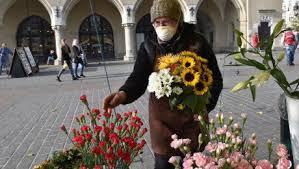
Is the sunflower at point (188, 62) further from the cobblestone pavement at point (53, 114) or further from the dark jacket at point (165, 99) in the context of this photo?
→ the cobblestone pavement at point (53, 114)

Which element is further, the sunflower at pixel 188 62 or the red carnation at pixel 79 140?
the red carnation at pixel 79 140

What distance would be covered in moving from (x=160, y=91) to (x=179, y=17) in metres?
0.58

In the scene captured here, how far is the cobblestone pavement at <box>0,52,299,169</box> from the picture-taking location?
514 centimetres

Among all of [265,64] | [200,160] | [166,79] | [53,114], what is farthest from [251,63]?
[53,114]

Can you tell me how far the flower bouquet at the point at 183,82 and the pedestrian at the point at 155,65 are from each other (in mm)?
171

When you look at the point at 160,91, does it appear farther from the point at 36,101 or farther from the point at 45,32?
the point at 45,32

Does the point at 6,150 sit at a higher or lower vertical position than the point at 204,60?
lower

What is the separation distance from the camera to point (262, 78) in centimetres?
183

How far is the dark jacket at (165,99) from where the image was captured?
247 cm

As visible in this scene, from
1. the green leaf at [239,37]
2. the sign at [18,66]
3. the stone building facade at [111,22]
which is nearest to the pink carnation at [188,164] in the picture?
the green leaf at [239,37]

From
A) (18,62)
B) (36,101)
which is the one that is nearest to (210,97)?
(36,101)

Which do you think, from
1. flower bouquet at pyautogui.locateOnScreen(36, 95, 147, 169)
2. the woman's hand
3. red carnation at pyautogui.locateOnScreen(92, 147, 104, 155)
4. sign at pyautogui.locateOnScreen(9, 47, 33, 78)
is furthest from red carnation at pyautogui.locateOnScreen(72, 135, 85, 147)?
sign at pyautogui.locateOnScreen(9, 47, 33, 78)

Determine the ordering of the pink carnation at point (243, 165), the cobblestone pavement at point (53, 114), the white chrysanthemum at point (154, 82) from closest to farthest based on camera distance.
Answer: the pink carnation at point (243, 165) → the white chrysanthemum at point (154, 82) → the cobblestone pavement at point (53, 114)

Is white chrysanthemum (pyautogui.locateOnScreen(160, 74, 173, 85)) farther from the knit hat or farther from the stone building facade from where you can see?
the stone building facade
